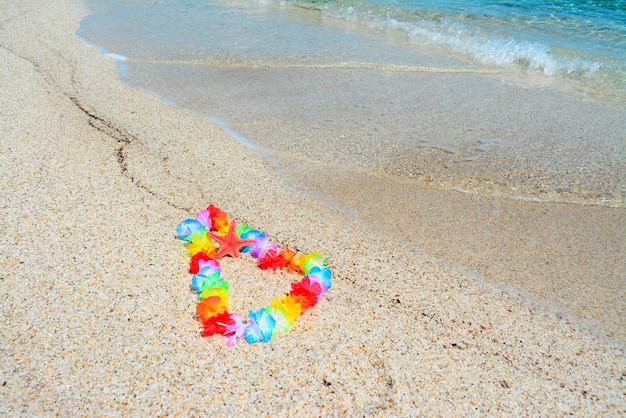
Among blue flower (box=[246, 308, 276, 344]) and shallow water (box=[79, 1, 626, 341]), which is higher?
blue flower (box=[246, 308, 276, 344])

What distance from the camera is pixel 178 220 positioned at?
3303 mm

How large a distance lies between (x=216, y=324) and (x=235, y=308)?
21 centimetres

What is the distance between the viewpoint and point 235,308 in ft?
8.57

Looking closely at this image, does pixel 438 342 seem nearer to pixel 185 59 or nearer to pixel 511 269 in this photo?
pixel 511 269

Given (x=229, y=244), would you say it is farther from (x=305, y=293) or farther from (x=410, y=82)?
(x=410, y=82)

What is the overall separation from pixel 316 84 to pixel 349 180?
2328 millimetres

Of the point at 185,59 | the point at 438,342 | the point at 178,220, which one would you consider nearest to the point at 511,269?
the point at 438,342

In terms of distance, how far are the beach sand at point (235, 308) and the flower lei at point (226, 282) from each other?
0.20 feet

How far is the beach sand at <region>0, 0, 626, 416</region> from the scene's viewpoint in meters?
2.13

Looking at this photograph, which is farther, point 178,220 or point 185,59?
point 185,59

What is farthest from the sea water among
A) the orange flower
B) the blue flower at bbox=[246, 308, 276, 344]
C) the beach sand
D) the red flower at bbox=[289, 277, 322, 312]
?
the blue flower at bbox=[246, 308, 276, 344]

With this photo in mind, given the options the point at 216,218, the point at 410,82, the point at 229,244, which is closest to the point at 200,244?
the point at 229,244

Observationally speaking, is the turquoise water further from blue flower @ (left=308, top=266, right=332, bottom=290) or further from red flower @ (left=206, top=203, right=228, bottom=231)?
blue flower @ (left=308, top=266, right=332, bottom=290)

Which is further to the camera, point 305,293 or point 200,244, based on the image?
point 200,244
